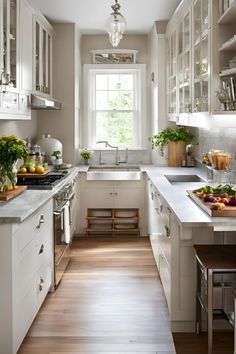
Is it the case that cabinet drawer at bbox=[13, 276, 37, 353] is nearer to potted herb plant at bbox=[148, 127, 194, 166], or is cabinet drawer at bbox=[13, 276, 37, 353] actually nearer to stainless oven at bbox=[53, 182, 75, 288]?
stainless oven at bbox=[53, 182, 75, 288]

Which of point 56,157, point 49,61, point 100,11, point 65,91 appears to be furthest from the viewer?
point 65,91

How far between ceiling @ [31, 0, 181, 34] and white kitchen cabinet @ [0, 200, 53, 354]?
272 cm

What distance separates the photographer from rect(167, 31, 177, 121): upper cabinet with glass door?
5.88m

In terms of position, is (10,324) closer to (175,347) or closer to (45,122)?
(175,347)

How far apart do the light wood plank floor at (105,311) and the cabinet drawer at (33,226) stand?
64 centimetres

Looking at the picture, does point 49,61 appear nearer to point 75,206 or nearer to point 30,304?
point 75,206

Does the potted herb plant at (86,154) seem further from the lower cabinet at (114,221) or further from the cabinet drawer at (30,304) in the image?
the cabinet drawer at (30,304)

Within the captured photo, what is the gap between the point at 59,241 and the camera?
4578 millimetres

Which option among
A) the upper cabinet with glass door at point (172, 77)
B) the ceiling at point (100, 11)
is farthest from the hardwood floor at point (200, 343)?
the ceiling at point (100, 11)

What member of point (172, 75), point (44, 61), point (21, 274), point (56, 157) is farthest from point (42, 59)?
point (21, 274)

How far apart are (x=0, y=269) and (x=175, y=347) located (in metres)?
1.20

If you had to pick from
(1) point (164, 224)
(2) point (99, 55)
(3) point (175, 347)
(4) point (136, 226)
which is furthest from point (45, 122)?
(3) point (175, 347)

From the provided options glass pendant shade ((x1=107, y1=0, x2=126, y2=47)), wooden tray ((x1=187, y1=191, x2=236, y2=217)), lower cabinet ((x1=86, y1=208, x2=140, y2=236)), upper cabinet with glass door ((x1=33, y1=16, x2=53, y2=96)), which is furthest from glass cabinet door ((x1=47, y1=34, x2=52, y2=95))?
wooden tray ((x1=187, y1=191, x2=236, y2=217))

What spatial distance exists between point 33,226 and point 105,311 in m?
0.91
